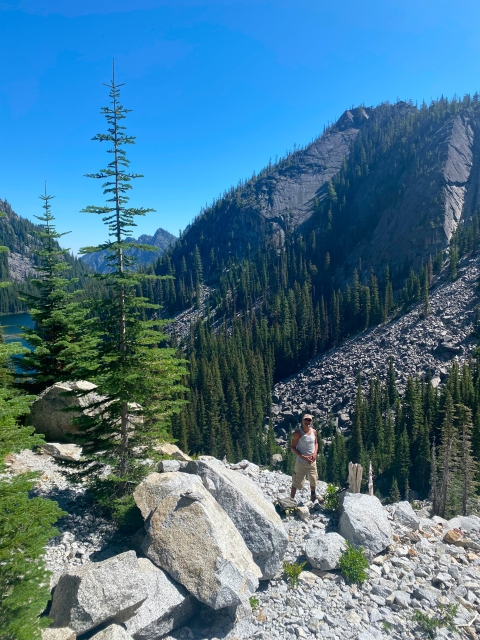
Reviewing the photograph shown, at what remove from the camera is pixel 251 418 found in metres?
71.6

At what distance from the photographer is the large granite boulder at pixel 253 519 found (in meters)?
9.84

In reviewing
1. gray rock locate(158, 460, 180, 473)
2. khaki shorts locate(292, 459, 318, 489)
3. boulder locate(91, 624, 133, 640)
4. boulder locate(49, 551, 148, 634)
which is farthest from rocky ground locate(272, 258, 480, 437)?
boulder locate(91, 624, 133, 640)

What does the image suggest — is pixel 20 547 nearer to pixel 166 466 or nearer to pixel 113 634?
pixel 113 634

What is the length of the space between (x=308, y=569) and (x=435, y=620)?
312cm

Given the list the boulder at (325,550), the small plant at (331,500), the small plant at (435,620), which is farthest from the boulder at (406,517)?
the small plant at (435,620)

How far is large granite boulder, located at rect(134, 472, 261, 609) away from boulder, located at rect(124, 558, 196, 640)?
0.23m

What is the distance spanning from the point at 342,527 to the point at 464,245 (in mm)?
117184

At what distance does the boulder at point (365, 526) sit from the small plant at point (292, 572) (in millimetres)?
1754

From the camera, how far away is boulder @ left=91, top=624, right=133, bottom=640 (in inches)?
279

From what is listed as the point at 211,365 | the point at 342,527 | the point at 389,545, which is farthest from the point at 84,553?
the point at 211,365

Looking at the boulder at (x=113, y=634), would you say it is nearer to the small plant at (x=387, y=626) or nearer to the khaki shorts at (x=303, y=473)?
the small plant at (x=387, y=626)

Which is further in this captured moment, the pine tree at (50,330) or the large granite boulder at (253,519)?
the pine tree at (50,330)

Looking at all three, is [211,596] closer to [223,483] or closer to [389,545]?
[223,483]

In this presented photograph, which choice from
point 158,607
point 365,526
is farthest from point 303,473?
point 158,607
